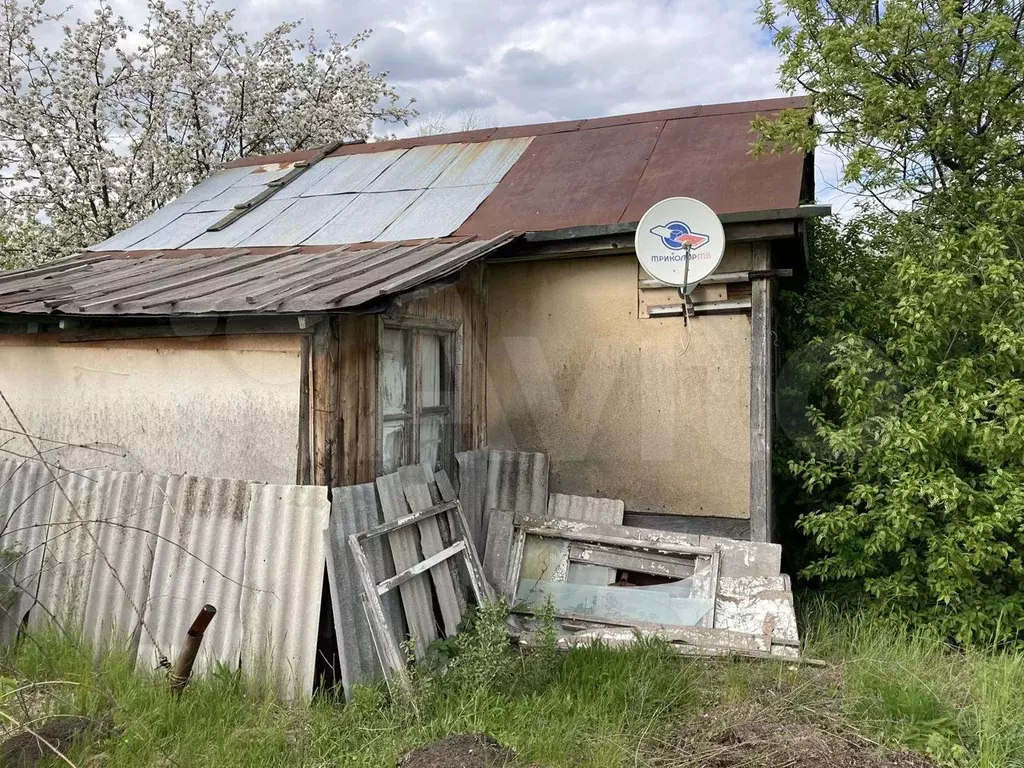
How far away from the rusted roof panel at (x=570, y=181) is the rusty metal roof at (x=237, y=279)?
2.02ft

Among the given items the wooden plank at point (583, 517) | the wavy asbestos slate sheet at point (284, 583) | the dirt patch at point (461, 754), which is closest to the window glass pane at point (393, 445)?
the wavy asbestos slate sheet at point (284, 583)

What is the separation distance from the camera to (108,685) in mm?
4488

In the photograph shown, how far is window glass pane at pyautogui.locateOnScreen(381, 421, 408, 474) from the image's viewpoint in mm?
5586

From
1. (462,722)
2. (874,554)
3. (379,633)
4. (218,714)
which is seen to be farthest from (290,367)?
(874,554)

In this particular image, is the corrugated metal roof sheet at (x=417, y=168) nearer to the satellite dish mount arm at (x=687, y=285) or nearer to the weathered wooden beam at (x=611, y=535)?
the satellite dish mount arm at (x=687, y=285)

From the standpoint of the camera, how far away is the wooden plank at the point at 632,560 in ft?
19.3

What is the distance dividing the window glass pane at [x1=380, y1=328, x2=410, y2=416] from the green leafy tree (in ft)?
11.0

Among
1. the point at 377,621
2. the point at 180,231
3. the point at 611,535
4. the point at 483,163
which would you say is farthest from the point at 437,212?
the point at 377,621

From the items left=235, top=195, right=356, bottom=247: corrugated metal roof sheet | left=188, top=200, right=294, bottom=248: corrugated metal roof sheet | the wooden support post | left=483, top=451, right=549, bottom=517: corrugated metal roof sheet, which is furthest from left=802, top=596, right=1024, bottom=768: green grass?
left=188, top=200, right=294, bottom=248: corrugated metal roof sheet

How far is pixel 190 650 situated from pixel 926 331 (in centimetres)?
577

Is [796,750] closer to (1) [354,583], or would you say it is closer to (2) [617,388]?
(1) [354,583]

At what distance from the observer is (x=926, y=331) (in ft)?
19.1

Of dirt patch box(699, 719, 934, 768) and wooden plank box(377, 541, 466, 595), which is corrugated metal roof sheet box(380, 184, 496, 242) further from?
dirt patch box(699, 719, 934, 768)

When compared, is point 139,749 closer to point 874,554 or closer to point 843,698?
point 843,698
